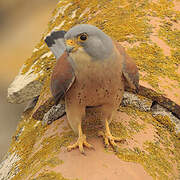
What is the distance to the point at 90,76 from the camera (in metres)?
1.78

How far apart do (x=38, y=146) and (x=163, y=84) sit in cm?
92

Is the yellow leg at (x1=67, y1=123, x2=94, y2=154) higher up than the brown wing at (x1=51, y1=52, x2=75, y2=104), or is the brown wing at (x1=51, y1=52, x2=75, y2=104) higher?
the brown wing at (x1=51, y1=52, x2=75, y2=104)

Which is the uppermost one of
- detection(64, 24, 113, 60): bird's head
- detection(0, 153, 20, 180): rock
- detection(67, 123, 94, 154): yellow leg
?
detection(64, 24, 113, 60): bird's head

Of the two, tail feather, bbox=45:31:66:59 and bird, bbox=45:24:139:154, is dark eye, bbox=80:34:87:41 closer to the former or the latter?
bird, bbox=45:24:139:154

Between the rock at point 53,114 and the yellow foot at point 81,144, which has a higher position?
the yellow foot at point 81,144

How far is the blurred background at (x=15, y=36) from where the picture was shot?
672cm

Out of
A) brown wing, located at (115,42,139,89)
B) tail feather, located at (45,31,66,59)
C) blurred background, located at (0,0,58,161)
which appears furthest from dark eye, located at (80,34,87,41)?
blurred background, located at (0,0,58,161)

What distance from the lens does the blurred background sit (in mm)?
6718

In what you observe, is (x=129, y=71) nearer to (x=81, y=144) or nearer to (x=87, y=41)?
(x=87, y=41)

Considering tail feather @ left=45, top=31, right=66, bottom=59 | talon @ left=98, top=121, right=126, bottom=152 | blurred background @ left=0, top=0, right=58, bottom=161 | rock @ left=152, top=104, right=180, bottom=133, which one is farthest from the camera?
blurred background @ left=0, top=0, right=58, bottom=161

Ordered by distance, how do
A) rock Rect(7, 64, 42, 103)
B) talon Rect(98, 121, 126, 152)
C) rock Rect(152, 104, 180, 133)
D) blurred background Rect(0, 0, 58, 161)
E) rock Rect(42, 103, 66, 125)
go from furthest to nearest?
1. blurred background Rect(0, 0, 58, 161)
2. rock Rect(7, 64, 42, 103)
3. rock Rect(42, 103, 66, 125)
4. rock Rect(152, 104, 180, 133)
5. talon Rect(98, 121, 126, 152)

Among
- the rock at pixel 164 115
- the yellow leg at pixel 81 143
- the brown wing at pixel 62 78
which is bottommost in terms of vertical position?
the rock at pixel 164 115

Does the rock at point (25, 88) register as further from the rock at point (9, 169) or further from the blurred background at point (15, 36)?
the blurred background at point (15, 36)

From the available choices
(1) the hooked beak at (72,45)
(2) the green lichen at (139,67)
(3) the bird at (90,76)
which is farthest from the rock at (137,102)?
(1) the hooked beak at (72,45)
